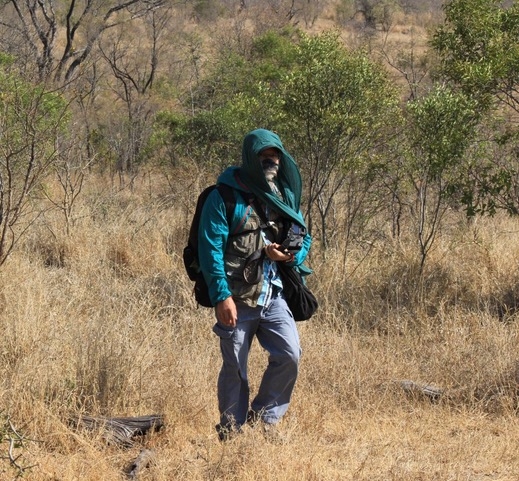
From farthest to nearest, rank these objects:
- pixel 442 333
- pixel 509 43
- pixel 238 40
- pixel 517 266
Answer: pixel 238 40
pixel 517 266
pixel 509 43
pixel 442 333

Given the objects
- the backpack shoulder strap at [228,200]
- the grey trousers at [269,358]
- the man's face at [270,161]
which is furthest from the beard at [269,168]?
the grey trousers at [269,358]

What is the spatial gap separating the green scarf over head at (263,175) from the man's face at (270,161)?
0.03 m

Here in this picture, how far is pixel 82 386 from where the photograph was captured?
4.53 metres

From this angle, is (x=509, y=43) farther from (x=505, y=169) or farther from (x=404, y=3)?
(x=404, y=3)

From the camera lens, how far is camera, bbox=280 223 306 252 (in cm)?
388

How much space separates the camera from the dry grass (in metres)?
0.88

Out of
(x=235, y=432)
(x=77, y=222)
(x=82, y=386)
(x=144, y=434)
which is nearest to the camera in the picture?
(x=235, y=432)

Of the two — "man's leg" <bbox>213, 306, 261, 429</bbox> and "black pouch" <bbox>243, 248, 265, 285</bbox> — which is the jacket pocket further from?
"black pouch" <bbox>243, 248, 265, 285</bbox>

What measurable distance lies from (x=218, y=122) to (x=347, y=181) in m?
3.05

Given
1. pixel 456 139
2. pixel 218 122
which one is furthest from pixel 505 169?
pixel 218 122

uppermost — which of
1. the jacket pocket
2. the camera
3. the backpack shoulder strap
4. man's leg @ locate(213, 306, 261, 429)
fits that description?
the backpack shoulder strap

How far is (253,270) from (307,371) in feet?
5.40

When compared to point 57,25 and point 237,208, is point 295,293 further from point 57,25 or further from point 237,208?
point 57,25

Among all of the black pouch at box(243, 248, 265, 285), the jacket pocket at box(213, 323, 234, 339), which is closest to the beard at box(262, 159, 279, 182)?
the black pouch at box(243, 248, 265, 285)
